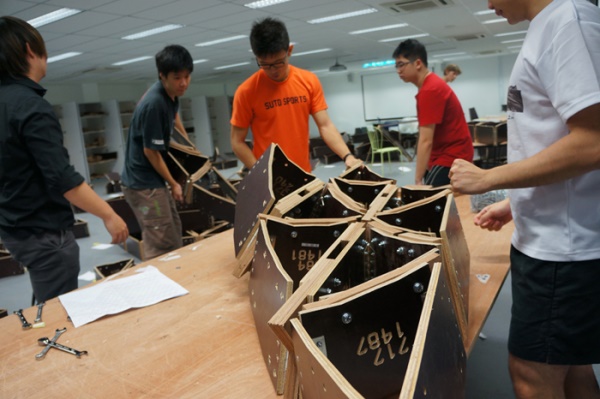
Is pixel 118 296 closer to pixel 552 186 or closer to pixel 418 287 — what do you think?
pixel 418 287

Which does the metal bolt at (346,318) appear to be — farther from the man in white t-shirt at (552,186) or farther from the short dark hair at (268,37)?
the short dark hair at (268,37)

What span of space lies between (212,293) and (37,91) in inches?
41.0

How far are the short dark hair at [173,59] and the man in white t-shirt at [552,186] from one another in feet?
6.29

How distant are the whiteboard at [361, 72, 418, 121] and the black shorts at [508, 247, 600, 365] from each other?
1647cm

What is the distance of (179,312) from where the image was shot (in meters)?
1.26

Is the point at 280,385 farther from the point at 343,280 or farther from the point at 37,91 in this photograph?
the point at 37,91

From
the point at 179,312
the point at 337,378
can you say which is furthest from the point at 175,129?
the point at 337,378

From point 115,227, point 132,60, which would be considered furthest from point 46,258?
point 132,60

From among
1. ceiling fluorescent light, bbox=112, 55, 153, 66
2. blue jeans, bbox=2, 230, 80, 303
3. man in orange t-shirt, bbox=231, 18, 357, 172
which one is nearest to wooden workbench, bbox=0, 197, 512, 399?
blue jeans, bbox=2, 230, 80, 303

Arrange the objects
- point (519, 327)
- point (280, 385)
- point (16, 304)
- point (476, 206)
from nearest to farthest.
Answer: point (280, 385), point (519, 327), point (476, 206), point (16, 304)

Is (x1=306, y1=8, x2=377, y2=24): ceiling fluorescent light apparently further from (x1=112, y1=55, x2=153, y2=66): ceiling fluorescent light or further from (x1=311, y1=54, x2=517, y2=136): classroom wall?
(x1=311, y1=54, x2=517, y2=136): classroom wall

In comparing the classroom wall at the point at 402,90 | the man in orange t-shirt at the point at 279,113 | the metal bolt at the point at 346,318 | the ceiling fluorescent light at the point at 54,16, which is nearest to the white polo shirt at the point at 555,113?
the metal bolt at the point at 346,318

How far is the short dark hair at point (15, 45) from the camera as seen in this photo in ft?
5.22

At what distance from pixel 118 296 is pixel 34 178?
628 mm
